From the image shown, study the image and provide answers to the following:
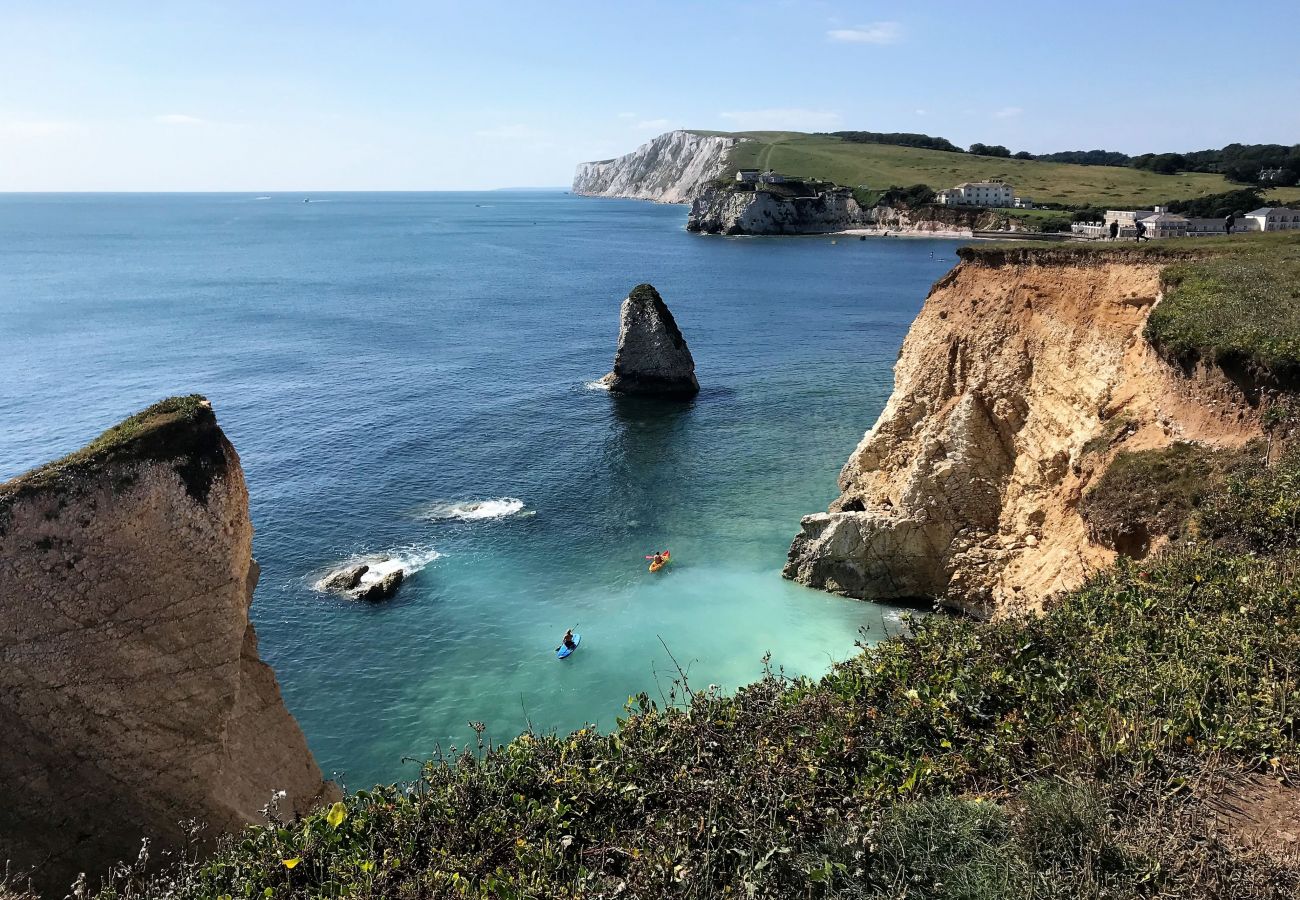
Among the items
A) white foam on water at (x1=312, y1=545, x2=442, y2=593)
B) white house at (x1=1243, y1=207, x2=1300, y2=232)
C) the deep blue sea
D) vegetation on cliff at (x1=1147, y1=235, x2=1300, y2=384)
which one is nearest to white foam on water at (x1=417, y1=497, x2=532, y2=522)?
the deep blue sea

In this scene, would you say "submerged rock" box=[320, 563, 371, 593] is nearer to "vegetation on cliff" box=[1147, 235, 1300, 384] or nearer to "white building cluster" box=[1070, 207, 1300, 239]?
"vegetation on cliff" box=[1147, 235, 1300, 384]

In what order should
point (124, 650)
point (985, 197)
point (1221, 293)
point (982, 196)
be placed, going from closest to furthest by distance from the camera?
point (124, 650)
point (1221, 293)
point (982, 196)
point (985, 197)

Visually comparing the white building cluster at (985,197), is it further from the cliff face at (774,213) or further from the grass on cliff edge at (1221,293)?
the grass on cliff edge at (1221,293)

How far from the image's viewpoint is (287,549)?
119ft

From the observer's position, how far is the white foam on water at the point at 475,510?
39688 mm

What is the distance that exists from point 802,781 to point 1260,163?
738 feet

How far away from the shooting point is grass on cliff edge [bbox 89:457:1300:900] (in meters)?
8.42

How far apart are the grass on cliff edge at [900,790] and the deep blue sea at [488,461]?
1084 cm

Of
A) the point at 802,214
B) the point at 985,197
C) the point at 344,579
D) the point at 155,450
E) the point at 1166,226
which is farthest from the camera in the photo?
the point at 802,214

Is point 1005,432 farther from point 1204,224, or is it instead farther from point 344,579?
point 1204,224

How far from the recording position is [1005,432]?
95.0ft

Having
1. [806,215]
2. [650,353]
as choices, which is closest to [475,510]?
[650,353]

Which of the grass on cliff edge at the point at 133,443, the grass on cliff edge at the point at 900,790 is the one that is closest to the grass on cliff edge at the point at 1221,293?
the grass on cliff edge at the point at 900,790

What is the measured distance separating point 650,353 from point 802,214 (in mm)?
137124
